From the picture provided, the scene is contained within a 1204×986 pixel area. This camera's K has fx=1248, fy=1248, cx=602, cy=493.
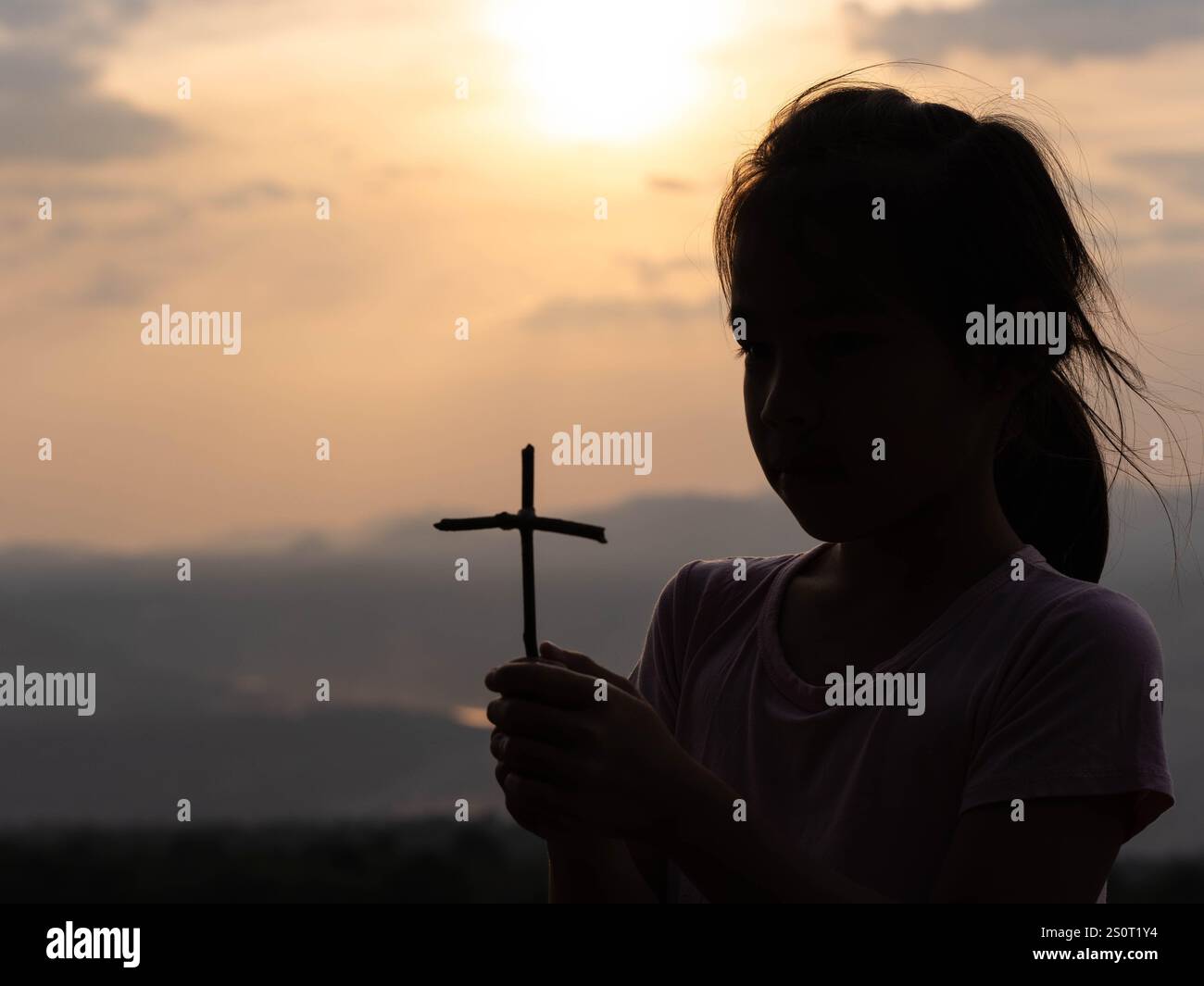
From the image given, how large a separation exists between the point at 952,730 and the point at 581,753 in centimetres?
53

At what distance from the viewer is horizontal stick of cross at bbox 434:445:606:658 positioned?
1.48 m

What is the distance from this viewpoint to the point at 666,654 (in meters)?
2.19

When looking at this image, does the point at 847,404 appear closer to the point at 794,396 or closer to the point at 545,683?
the point at 794,396

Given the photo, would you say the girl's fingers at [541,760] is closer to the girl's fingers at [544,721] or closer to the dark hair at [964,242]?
the girl's fingers at [544,721]

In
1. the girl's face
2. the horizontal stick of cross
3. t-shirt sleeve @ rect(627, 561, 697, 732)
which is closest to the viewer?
the horizontal stick of cross

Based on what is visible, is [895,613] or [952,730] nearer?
[952,730]

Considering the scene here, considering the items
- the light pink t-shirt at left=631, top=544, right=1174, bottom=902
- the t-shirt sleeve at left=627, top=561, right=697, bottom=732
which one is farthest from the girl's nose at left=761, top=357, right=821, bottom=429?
the t-shirt sleeve at left=627, top=561, right=697, bottom=732

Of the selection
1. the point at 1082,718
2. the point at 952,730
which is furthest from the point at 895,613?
the point at 1082,718

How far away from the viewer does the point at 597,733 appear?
1.54 m

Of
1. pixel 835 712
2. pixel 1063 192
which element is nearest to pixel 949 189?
pixel 1063 192

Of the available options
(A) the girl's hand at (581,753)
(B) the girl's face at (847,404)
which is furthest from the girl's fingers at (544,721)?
(B) the girl's face at (847,404)

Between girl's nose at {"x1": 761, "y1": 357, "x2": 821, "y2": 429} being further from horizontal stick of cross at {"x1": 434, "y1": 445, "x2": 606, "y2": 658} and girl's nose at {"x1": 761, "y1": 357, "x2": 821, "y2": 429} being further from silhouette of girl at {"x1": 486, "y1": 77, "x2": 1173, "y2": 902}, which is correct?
horizontal stick of cross at {"x1": 434, "y1": 445, "x2": 606, "y2": 658}
